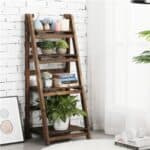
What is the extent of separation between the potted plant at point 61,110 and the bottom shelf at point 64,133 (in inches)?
2.1

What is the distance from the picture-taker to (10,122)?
4.70m

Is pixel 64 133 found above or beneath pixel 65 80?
beneath

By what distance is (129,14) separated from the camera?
4859 mm

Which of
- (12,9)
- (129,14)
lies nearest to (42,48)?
(12,9)

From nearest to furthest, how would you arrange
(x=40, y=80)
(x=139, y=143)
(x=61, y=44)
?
(x=139, y=143) < (x=40, y=80) < (x=61, y=44)

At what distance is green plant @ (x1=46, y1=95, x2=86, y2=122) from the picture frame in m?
0.34

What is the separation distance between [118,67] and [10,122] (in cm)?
133

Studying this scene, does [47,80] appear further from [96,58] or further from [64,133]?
[96,58]

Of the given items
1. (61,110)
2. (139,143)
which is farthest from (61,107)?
(139,143)

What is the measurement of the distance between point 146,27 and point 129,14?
0.76 feet

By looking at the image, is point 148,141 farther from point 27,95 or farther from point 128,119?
point 27,95

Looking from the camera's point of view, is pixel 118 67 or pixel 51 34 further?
pixel 118 67

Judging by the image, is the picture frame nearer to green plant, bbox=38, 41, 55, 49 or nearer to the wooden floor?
the wooden floor

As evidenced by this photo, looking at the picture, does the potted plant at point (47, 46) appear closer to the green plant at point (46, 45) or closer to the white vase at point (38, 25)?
the green plant at point (46, 45)
